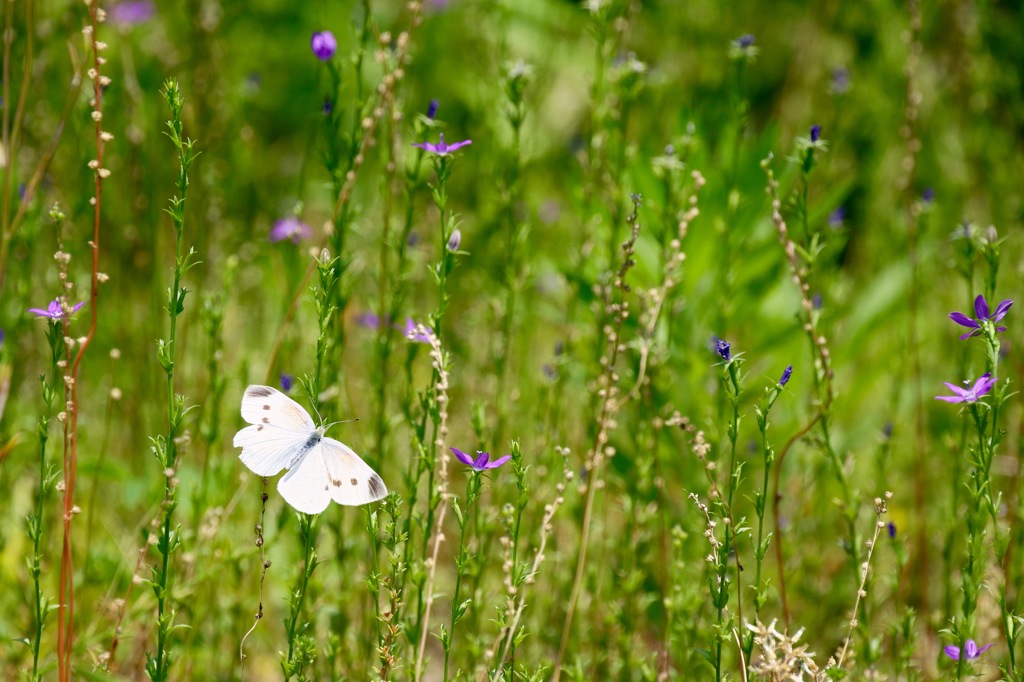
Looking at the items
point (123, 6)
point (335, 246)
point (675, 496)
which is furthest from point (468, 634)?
point (123, 6)

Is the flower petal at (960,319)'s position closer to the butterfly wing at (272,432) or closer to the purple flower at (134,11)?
the butterfly wing at (272,432)

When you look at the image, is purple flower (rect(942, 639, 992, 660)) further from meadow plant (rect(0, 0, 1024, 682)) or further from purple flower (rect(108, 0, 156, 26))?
purple flower (rect(108, 0, 156, 26))

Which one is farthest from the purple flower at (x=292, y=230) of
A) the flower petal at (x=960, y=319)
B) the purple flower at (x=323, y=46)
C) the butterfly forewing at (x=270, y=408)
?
the flower petal at (x=960, y=319)

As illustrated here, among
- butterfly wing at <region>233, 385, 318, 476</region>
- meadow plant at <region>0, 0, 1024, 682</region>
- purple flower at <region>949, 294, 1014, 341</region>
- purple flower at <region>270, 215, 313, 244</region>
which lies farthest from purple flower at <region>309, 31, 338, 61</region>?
purple flower at <region>949, 294, 1014, 341</region>

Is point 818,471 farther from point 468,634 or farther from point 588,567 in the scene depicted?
point 468,634

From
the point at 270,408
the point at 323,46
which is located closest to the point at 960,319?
the point at 270,408

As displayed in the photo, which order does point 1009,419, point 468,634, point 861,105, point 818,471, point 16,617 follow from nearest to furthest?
point 468,634 → point 16,617 → point 818,471 → point 1009,419 → point 861,105
